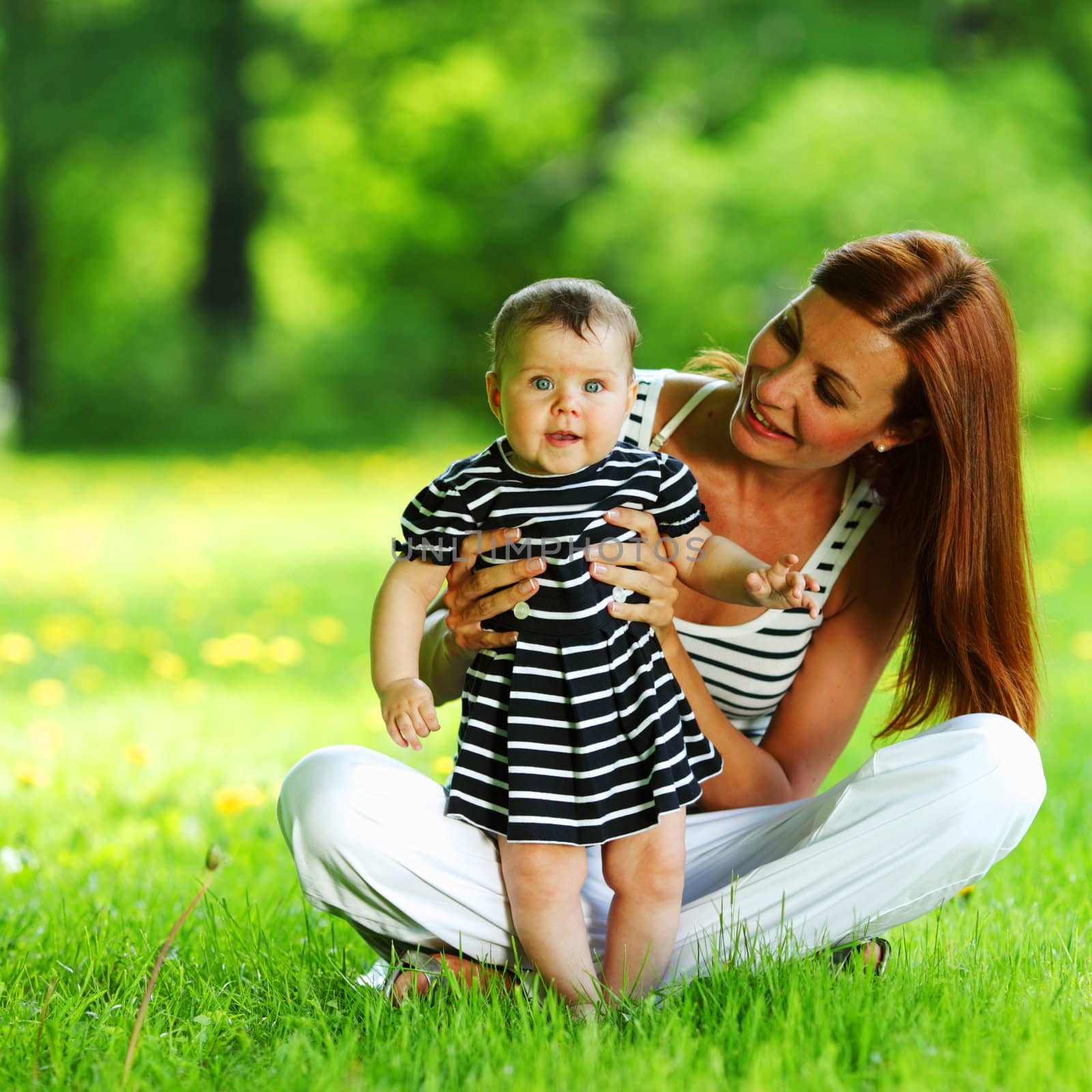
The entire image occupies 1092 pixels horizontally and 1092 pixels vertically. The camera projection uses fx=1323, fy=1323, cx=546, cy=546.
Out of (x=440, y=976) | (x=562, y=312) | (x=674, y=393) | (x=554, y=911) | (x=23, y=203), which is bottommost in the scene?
(x=440, y=976)

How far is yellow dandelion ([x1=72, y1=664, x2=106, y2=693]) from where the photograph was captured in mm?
4367

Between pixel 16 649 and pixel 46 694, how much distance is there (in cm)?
46

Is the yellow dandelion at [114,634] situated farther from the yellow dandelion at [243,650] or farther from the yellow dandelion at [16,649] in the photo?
the yellow dandelion at [243,650]

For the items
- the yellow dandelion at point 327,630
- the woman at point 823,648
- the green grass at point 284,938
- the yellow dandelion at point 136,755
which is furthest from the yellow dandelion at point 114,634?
the woman at point 823,648

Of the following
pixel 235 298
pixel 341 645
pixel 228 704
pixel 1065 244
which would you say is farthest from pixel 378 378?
pixel 228 704

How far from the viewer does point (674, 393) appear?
8.85ft

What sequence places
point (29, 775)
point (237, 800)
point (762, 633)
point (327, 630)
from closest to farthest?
point (762, 633) < point (237, 800) < point (29, 775) < point (327, 630)

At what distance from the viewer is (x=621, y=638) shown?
2098 millimetres

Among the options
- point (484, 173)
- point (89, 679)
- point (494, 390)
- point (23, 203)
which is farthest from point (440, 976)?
point (23, 203)

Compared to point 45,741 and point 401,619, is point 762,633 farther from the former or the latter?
point 45,741

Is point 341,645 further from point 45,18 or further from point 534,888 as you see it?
point 45,18

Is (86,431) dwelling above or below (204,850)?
below

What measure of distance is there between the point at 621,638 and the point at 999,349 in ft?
2.92

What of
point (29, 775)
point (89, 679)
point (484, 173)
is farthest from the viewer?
point (484, 173)
